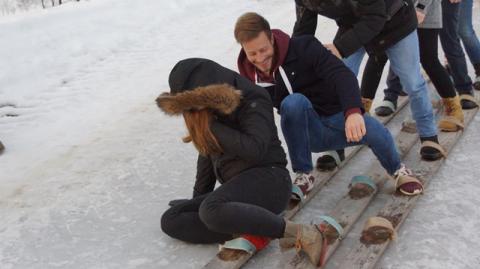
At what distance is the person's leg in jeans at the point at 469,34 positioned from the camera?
4688mm

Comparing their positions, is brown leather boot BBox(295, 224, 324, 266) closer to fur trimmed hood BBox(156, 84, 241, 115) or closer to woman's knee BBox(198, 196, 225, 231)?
woman's knee BBox(198, 196, 225, 231)

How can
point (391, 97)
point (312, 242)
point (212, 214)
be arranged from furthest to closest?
point (391, 97), point (212, 214), point (312, 242)

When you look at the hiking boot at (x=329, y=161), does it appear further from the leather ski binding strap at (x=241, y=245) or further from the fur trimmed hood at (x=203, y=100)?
the fur trimmed hood at (x=203, y=100)

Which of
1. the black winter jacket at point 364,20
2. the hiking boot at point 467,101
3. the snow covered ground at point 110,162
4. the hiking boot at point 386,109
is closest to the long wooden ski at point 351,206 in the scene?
the snow covered ground at point 110,162

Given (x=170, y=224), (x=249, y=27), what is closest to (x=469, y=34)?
(x=249, y=27)

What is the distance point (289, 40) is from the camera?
3078 millimetres

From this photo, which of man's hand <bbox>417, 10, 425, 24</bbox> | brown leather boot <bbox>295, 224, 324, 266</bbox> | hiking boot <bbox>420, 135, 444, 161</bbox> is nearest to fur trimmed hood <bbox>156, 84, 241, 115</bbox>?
brown leather boot <bbox>295, 224, 324, 266</bbox>

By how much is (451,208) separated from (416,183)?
22 cm

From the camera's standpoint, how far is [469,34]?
4777mm

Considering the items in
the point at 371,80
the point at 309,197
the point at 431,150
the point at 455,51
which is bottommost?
the point at 309,197

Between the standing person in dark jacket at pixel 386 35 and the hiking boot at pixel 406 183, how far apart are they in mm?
477

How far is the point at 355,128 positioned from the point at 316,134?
14.2 inches

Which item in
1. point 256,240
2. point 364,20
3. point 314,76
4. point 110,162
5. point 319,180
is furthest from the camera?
point 110,162

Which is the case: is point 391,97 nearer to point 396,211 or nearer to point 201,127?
point 396,211
